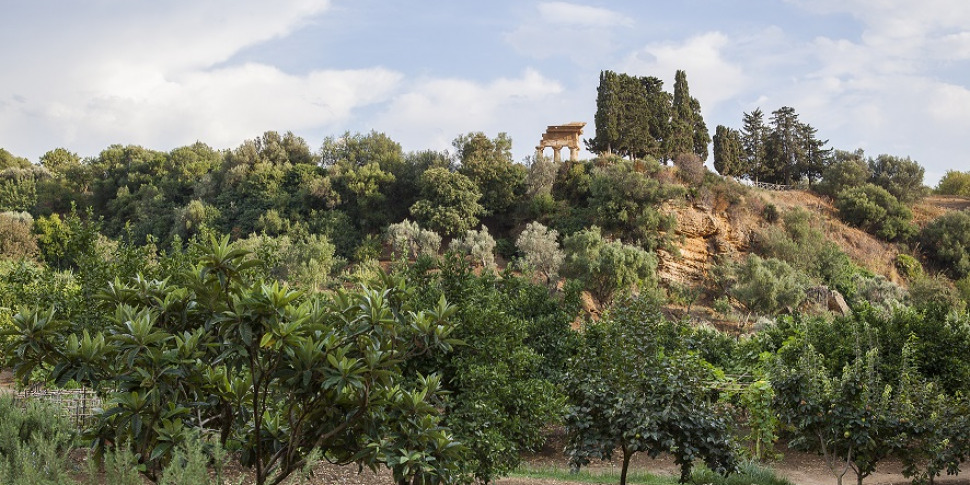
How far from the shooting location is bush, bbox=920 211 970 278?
112 ft

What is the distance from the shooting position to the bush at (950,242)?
34.2 m

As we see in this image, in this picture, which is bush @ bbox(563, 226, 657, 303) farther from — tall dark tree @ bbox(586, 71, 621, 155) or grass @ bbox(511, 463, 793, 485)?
grass @ bbox(511, 463, 793, 485)

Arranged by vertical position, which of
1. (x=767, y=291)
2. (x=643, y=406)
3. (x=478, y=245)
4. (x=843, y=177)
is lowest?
(x=643, y=406)

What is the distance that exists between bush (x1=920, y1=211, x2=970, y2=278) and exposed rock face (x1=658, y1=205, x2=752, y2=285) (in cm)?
960

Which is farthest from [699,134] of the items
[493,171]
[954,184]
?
[954,184]

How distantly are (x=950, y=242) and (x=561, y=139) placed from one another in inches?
744

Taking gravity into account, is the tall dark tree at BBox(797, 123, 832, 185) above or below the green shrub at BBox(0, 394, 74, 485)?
above

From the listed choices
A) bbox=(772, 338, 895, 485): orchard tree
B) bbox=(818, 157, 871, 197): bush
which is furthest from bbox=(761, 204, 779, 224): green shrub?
bbox=(772, 338, 895, 485): orchard tree

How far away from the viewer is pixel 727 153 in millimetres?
39625

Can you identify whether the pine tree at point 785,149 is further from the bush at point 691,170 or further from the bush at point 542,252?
the bush at point 542,252

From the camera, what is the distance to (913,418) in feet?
26.0

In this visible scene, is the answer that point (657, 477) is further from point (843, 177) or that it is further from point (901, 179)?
point (901, 179)

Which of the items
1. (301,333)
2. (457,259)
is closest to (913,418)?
(457,259)

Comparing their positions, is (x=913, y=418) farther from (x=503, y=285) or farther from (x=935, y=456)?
(x=503, y=285)
